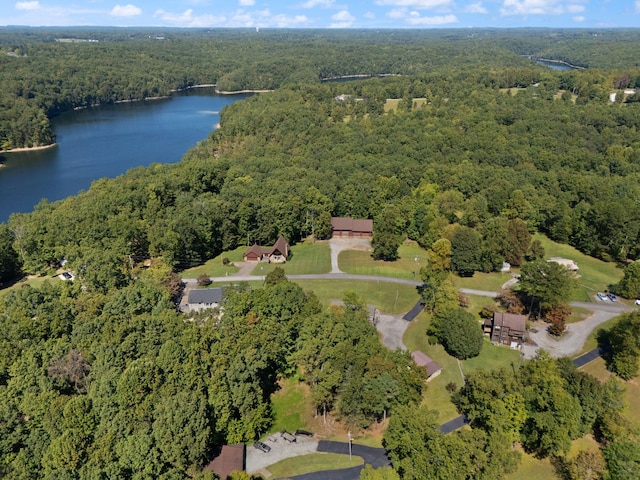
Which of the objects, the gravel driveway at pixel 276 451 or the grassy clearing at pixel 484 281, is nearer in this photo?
the gravel driveway at pixel 276 451

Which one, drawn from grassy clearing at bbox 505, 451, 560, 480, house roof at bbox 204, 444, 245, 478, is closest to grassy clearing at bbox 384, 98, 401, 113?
grassy clearing at bbox 505, 451, 560, 480

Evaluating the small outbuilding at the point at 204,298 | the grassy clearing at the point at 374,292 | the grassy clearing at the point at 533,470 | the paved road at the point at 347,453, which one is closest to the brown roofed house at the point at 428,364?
the grassy clearing at the point at 374,292

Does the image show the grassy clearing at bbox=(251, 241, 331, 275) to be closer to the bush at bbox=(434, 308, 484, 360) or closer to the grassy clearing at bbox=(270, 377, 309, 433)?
the bush at bbox=(434, 308, 484, 360)

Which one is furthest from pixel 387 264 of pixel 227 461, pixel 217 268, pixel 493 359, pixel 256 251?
pixel 227 461

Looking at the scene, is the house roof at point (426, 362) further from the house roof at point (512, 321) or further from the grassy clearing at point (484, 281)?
the grassy clearing at point (484, 281)

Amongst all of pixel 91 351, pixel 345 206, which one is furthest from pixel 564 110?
pixel 91 351

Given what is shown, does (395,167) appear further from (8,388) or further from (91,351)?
(8,388)
